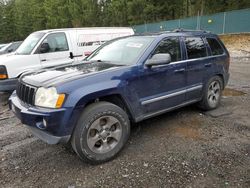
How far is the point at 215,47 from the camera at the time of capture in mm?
5418

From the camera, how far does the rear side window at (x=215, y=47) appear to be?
5300 mm

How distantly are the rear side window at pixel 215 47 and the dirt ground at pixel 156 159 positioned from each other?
1.39m

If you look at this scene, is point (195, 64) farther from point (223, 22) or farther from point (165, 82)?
point (223, 22)

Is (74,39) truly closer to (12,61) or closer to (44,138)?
(12,61)

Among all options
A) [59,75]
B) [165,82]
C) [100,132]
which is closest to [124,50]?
[165,82]

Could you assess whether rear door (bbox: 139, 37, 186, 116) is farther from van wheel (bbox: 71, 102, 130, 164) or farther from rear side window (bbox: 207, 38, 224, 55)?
rear side window (bbox: 207, 38, 224, 55)

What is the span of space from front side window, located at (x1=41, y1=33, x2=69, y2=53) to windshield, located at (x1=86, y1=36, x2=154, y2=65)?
325 centimetres

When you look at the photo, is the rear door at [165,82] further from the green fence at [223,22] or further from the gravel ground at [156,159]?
the green fence at [223,22]

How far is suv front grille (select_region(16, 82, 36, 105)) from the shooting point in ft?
11.0

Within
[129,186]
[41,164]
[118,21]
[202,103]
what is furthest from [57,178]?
[118,21]

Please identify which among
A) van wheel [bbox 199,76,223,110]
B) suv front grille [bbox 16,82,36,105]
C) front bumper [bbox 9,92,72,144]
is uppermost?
suv front grille [bbox 16,82,36,105]

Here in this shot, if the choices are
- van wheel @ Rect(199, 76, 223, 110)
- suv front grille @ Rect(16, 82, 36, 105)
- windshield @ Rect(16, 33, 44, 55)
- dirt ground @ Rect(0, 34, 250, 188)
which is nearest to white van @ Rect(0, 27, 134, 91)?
windshield @ Rect(16, 33, 44, 55)

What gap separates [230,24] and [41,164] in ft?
73.0

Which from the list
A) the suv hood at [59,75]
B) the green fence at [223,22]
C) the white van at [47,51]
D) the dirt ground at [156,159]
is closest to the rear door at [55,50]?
the white van at [47,51]
